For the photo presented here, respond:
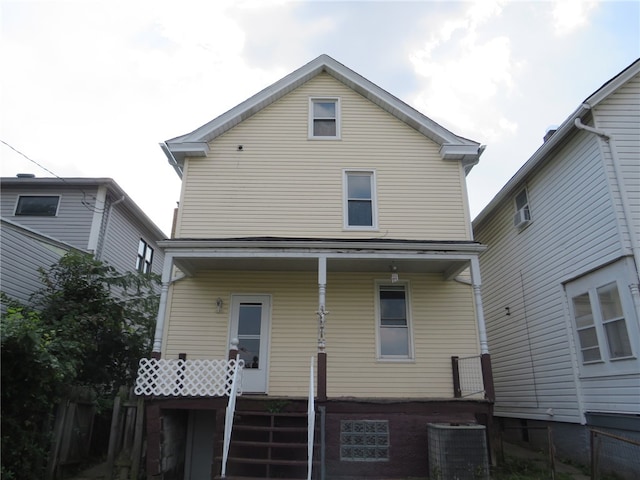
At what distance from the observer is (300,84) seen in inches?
452

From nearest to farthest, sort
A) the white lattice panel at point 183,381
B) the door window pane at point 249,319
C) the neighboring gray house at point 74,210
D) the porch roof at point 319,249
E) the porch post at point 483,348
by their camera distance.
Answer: the white lattice panel at point 183,381 → the porch post at point 483,348 → the porch roof at point 319,249 → the door window pane at point 249,319 → the neighboring gray house at point 74,210

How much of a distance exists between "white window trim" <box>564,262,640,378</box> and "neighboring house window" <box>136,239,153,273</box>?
14222mm

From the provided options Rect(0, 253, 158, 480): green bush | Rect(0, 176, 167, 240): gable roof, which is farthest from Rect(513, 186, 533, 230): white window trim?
Rect(0, 176, 167, 240): gable roof

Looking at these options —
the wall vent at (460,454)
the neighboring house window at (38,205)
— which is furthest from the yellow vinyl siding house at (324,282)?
the neighboring house window at (38,205)

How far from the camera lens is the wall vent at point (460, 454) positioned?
21.7 feet

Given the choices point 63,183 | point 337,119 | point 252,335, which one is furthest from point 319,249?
point 63,183

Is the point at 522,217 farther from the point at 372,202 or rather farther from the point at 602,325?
the point at 372,202

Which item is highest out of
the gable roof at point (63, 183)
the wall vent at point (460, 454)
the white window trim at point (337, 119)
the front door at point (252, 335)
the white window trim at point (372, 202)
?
the white window trim at point (337, 119)

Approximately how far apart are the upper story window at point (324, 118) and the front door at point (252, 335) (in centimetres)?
446

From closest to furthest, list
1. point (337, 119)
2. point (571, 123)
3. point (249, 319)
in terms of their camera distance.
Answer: point (571, 123) < point (249, 319) < point (337, 119)

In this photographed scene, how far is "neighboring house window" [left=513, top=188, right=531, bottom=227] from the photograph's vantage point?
1139cm

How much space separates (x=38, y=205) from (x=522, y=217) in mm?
14754

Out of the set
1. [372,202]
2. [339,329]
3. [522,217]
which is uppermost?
[522,217]

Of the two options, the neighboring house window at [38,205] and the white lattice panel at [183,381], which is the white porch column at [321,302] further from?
the neighboring house window at [38,205]
